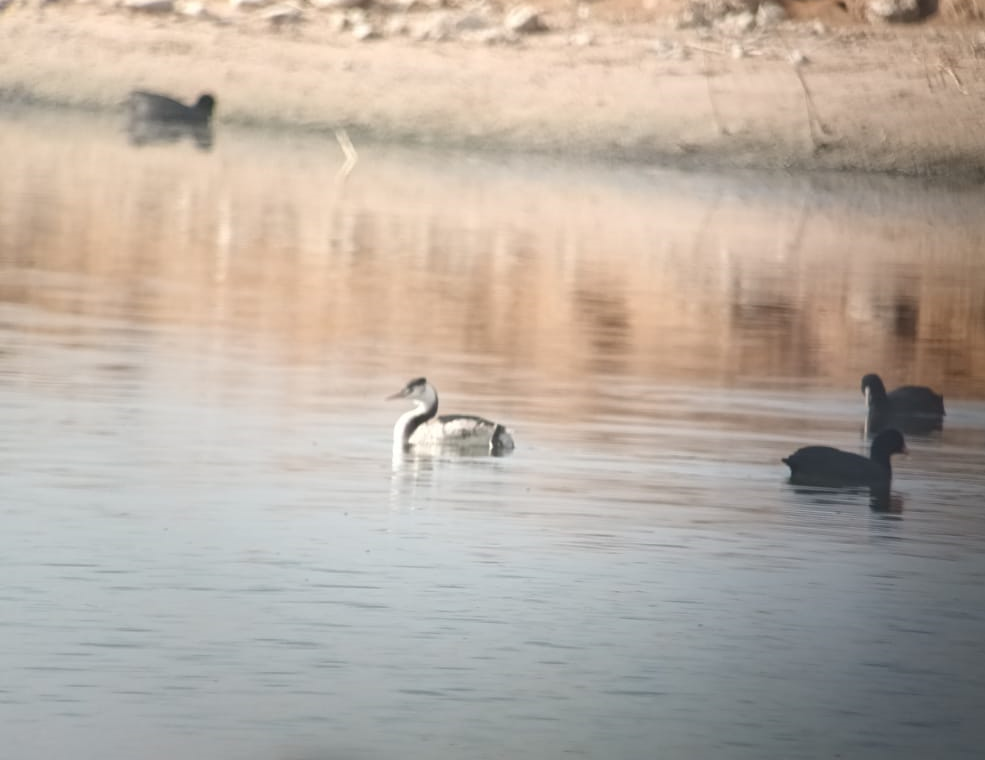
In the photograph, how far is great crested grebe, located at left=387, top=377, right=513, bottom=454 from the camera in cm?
1258

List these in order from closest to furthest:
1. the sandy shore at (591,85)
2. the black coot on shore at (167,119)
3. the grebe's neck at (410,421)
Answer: the grebe's neck at (410,421) → the sandy shore at (591,85) → the black coot on shore at (167,119)

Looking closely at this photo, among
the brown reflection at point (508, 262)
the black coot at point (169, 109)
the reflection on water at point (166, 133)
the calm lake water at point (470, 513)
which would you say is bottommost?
the calm lake water at point (470, 513)

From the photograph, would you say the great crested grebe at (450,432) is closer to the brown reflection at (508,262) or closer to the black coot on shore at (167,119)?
the brown reflection at (508,262)

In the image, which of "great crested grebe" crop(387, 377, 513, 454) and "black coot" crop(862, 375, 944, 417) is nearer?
"great crested grebe" crop(387, 377, 513, 454)

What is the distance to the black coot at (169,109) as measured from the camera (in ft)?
119

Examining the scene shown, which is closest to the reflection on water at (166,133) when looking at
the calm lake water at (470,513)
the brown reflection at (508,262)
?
the brown reflection at (508,262)

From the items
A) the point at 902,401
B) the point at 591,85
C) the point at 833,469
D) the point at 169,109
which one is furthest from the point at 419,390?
the point at 169,109

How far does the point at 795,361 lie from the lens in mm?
17219

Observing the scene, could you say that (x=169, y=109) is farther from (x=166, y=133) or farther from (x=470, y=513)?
(x=470, y=513)

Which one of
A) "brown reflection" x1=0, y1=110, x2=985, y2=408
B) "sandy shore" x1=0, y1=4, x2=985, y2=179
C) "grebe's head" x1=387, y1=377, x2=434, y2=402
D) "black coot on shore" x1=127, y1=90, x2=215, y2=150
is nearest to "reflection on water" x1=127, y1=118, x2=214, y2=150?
"black coot on shore" x1=127, y1=90, x2=215, y2=150

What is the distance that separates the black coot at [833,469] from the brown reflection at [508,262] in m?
3.36

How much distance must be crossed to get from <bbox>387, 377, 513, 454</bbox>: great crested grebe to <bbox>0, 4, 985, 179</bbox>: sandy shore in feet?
73.9

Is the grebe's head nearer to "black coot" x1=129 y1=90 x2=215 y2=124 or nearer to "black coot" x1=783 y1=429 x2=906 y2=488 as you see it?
"black coot" x1=783 y1=429 x2=906 y2=488

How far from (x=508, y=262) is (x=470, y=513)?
38.3 feet
